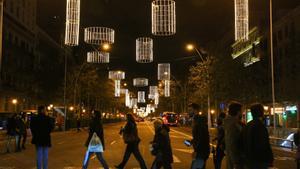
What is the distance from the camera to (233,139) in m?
8.80

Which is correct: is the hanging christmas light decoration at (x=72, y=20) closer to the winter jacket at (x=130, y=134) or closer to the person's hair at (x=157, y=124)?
the winter jacket at (x=130, y=134)

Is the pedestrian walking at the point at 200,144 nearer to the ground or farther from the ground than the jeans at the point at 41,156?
farther from the ground

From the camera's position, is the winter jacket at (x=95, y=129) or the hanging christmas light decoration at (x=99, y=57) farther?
the hanging christmas light decoration at (x=99, y=57)

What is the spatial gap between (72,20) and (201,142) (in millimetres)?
12397

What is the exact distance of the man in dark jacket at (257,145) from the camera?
7.28m

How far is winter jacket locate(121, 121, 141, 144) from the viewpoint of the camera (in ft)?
44.8

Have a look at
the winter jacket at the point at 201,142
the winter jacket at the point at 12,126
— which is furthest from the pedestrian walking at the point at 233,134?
the winter jacket at the point at 12,126

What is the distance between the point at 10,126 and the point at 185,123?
66435 millimetres

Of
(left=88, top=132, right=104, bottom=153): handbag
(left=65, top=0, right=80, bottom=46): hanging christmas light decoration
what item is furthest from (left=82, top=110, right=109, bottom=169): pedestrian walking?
(left=65, top=0, right=80, bottom=46): hanging christmas light decoration

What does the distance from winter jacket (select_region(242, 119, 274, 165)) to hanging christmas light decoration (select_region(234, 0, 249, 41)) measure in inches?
544

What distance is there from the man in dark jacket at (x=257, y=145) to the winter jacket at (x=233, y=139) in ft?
2.84

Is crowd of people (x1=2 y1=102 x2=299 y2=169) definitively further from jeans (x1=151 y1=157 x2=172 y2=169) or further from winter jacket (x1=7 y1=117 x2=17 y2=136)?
winter jacket (x1=7 y1=117 x2=17 y2=136)

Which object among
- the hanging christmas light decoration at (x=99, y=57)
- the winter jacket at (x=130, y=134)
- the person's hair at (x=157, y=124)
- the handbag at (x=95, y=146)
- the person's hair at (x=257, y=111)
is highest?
the hanging christmas light decoration at (x=99, y=57)

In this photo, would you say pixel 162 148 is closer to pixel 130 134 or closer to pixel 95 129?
pixel 130 134
